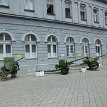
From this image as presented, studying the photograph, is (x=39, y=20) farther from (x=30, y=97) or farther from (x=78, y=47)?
(x=30, y=97)

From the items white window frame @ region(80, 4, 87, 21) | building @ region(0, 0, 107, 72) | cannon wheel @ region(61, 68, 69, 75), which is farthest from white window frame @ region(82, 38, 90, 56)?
cannon wheel @ region(61, 68, 69, 75)

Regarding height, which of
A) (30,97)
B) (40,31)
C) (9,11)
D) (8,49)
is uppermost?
(9,11)

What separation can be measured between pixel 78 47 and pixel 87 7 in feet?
17.9

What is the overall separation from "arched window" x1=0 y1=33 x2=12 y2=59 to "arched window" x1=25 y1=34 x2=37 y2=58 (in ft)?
6.35

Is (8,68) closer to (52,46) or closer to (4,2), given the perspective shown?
(4,2)

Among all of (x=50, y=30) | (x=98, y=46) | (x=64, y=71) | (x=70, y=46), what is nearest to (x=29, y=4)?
(x=50, y=30)

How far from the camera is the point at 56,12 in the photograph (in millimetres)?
25547

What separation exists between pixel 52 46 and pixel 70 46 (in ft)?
9.59

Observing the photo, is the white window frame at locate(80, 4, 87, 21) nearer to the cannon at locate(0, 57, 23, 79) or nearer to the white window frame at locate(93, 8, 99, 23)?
the white window frame at locate(93, 8, 99, 23)

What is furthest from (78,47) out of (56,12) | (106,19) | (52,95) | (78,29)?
(52,95)

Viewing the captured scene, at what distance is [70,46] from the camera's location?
27.0m

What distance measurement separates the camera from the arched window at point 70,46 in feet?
87.4

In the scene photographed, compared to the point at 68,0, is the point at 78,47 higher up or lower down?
lower down

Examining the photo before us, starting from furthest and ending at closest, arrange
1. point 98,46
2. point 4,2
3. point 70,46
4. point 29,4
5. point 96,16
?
point 96,16 < point 98,46 < point 70,46 < point 29,4 < point 4,2
